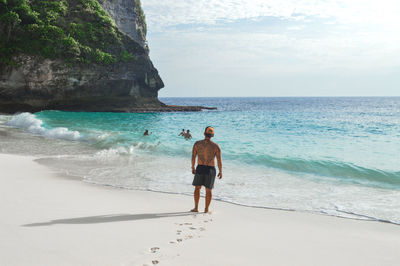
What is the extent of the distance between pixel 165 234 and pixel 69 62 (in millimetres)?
37010

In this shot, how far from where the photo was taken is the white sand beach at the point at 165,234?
12.1ft

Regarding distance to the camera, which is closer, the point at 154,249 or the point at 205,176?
the point at 154,249

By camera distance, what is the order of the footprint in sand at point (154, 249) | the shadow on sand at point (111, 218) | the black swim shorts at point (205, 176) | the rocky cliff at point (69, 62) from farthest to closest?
the rocky cliff at point (69, 62) → the black swim shorts at point (205, 176) → the shadow on sand at point (111, 218) → the footprint in sand at point (154, 249)

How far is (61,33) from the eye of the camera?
35.7m

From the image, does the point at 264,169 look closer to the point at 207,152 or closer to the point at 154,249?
the point at 207,152

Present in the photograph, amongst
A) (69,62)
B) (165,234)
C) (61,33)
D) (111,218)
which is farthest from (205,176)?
(61,33)

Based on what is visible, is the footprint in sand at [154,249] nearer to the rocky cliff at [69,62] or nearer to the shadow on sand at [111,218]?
the shadow on sand at [111,218]

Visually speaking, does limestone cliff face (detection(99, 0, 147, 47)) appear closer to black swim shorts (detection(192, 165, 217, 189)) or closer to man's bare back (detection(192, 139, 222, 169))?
man's bare back (detection(192, 139, 222, 169))

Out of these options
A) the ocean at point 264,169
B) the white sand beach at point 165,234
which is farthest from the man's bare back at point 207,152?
the ocean at point 264,169

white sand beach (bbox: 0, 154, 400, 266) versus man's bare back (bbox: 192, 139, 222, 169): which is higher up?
man's bare back (bbox: 192, 139, 222, 169)

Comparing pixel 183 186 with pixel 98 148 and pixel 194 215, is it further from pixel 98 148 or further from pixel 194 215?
pixel 98 148

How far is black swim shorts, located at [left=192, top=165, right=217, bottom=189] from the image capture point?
18.9ft

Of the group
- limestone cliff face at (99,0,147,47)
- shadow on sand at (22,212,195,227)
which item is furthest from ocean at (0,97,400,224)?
limestone cliff face at (99,0,147,47)

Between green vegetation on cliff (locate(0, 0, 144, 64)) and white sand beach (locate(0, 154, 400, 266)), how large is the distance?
109 feet
